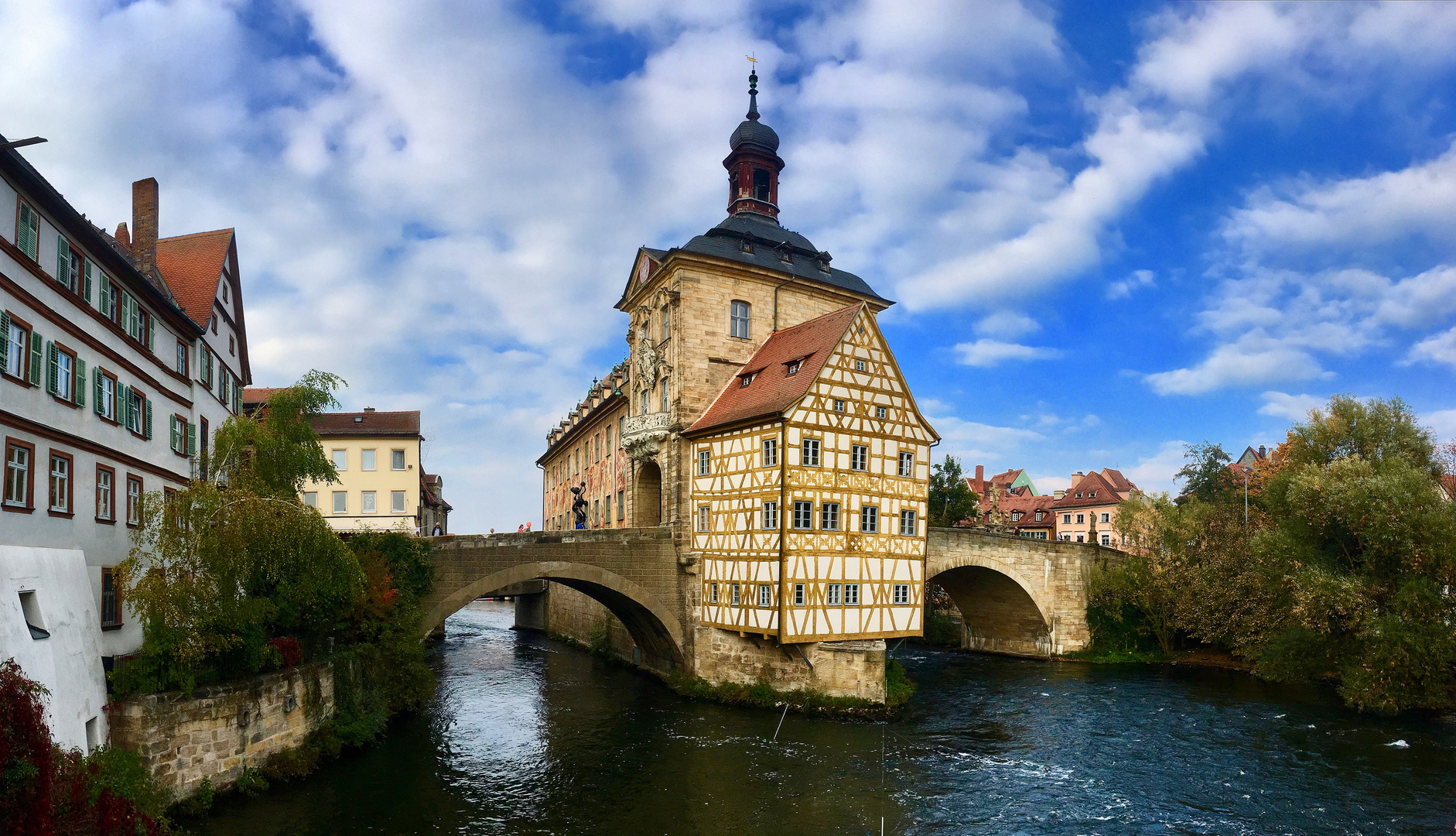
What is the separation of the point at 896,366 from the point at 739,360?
5789 mm

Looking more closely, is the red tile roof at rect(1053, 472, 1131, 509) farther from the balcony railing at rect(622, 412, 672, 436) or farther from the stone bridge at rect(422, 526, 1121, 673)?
the balcony railing at rect(622, 412, 672, 436)

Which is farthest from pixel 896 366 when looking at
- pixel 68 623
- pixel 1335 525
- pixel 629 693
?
pixel 68 623

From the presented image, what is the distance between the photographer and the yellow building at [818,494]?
87.7 ft

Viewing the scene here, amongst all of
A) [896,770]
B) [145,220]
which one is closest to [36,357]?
[145,220]

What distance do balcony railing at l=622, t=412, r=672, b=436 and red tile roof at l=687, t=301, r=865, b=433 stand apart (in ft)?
3.46

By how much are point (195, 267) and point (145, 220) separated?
8.97ft

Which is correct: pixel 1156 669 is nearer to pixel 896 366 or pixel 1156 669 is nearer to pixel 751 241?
pixel 896 366

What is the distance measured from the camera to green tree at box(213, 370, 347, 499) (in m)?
24.0

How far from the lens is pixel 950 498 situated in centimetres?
5691

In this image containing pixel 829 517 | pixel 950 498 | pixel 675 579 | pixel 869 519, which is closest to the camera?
pixel 829 517

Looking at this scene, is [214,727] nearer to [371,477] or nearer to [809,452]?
[809,452]

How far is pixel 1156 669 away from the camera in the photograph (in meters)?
38.1

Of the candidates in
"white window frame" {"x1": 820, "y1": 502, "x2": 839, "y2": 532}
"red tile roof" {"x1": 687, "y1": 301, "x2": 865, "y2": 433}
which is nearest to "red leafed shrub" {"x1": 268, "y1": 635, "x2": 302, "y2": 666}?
"red tile roof" {"x1": 687, "y1": 301, "x2": 865, "y2": 433}

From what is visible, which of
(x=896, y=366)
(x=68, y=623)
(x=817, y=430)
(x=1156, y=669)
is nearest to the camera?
(x=68, y=623)
